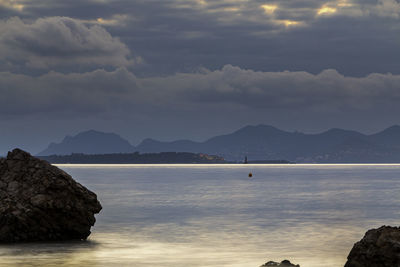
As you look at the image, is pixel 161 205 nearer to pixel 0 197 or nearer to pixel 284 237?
pixel 284 237

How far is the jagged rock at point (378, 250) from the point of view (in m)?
22.9

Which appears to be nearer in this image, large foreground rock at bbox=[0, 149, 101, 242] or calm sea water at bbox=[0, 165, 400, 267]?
calm sea water at bbox=[0, 165, 400, 267]

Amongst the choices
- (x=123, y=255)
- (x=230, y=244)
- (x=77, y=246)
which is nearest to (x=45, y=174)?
(x=77, y=246)

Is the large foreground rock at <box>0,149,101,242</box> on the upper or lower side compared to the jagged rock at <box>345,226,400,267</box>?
upper

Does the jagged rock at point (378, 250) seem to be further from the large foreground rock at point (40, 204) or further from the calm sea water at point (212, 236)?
the large foreground rock at point (40, 204)

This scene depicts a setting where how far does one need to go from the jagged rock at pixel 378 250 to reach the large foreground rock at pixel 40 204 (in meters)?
17.6

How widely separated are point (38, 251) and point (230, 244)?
1275 cm

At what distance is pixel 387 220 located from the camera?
60.0m

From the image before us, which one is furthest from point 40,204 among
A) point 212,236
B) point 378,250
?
point 378,250

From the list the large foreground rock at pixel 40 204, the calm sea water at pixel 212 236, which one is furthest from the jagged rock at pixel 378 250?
the large foreground rock at pixel 40 204

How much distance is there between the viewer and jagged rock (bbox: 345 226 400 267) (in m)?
22.9

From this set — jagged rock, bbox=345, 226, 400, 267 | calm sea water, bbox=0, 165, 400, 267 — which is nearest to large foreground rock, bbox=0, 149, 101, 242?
calm sea water, bbox=0, 165, 400, 267

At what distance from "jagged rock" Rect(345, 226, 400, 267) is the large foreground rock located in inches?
693

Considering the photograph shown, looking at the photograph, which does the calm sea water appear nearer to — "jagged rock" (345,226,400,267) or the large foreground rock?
the large foreground rock
